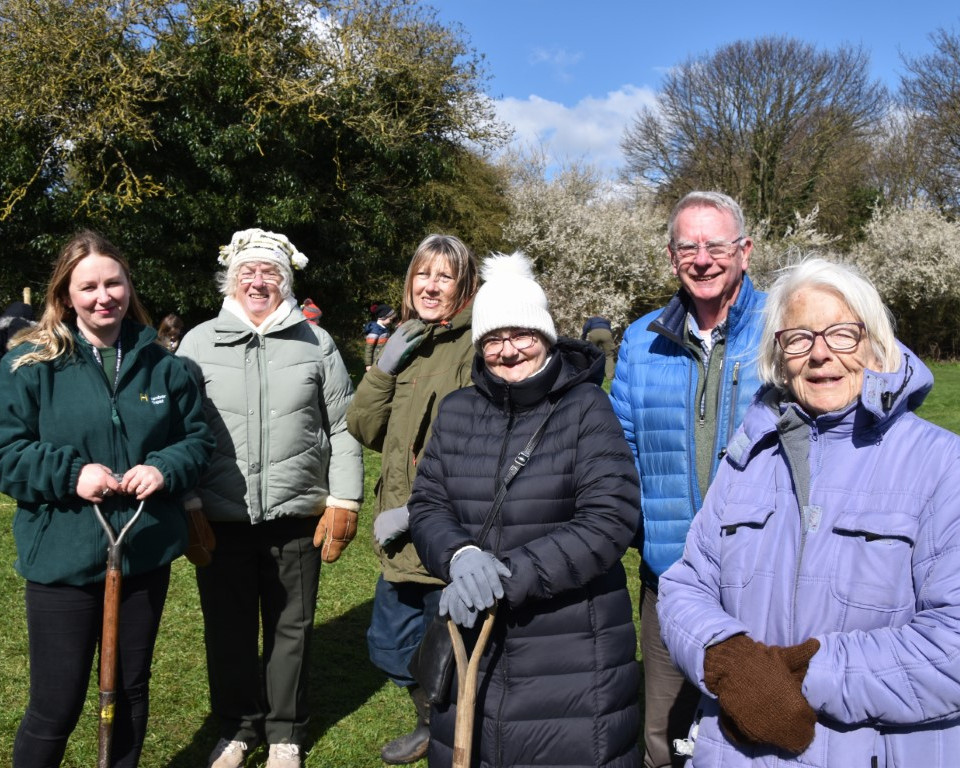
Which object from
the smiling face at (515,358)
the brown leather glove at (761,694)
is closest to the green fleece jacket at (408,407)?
the smiling face at (515,358)

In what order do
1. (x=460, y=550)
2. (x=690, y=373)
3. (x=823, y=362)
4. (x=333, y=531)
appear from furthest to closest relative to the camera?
(x=333, y=531), (x=690, y=373), (x=460, y=550), (x=823, y=362)

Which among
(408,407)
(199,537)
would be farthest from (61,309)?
(408,407)

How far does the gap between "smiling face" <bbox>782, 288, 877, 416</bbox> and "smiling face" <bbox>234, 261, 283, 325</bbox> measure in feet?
7.44

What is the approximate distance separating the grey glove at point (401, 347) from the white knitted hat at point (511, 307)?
66 centimetres

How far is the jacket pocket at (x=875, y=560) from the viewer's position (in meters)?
1.79

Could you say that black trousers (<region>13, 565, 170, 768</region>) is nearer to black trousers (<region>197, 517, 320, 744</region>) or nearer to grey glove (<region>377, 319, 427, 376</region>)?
black trousers (<region>197, 517, 320, 744</region>)

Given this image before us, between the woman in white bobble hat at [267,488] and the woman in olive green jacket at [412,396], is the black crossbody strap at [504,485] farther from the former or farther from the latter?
the woman in white bobble hat at [267,488]

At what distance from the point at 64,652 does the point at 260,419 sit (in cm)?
112

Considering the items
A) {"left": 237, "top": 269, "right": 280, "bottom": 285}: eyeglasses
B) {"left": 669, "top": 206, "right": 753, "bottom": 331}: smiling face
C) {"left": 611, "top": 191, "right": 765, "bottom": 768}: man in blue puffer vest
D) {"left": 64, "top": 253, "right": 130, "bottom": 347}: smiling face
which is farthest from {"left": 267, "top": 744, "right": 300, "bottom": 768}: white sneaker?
{"left": 669, "top": 206, "right": 753, "bottom": 331}: smiling face

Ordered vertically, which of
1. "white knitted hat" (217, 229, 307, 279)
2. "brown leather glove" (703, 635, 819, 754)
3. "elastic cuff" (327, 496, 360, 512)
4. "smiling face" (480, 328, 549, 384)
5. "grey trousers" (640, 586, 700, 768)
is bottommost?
"grey trousers" (640, 586, 700, 768)

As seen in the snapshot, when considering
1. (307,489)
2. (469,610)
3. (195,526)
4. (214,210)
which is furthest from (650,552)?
(214,210)

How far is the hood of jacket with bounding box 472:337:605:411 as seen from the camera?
2.63m

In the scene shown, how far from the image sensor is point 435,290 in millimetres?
3598

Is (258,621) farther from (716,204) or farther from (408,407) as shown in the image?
(716,204)
